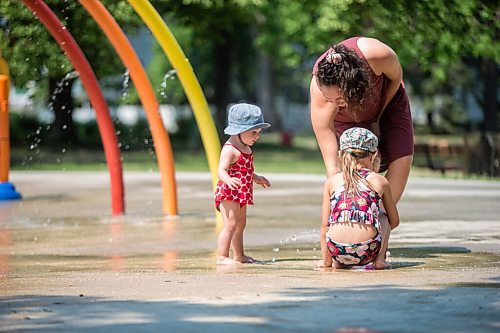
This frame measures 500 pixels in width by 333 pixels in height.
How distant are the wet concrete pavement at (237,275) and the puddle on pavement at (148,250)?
0.05 ft

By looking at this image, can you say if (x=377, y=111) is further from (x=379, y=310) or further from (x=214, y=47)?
(x=214, y=47)

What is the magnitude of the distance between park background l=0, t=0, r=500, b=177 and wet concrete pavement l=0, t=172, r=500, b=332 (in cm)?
221

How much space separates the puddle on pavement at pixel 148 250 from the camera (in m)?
8.79

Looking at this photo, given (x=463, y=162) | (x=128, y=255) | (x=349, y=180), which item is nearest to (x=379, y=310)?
(x=349, y=180)

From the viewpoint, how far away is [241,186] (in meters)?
9.23

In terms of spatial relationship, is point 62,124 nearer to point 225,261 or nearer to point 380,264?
point 225,261

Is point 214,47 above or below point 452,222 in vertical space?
above

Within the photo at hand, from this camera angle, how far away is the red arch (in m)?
14.6

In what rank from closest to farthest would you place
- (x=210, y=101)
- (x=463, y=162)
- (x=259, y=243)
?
(x=259, y=243) → (x=463, y=162) → (x=210, y=101)

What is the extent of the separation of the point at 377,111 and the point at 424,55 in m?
16.9

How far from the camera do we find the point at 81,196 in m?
18.6

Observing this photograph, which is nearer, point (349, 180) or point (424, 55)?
point (349, 180)

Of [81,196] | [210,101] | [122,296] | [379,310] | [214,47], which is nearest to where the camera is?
[379,310]

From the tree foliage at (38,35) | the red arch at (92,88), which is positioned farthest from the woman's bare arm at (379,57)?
the tree foliage at (38,35)
